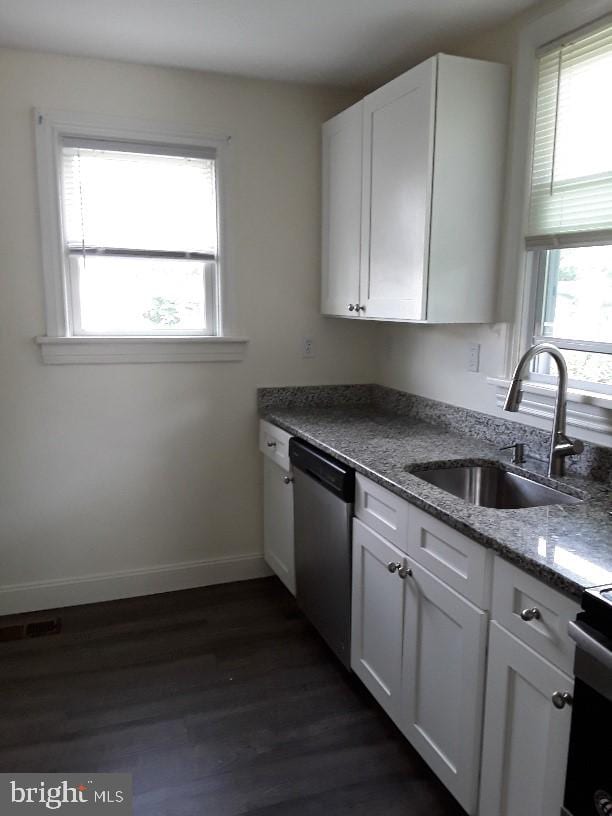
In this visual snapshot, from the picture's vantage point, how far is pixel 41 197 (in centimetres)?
275

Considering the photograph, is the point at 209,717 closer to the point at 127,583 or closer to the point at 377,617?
the point at 377,617

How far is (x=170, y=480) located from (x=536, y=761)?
2.15 metres

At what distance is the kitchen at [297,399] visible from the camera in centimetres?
179

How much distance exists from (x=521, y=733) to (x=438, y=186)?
1.72m

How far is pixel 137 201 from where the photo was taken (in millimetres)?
2920

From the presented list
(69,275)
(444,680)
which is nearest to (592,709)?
(444,680)

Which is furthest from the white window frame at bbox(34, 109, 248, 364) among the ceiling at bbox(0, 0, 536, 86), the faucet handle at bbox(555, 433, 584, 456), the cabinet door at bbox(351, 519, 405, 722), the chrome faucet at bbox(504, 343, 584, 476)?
the faucet handle at bbox(555, 433, 584, 456)

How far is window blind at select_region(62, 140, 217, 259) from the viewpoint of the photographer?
2.83 m

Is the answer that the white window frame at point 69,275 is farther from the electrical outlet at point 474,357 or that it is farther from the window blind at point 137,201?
the electrical outlet at point 474,357

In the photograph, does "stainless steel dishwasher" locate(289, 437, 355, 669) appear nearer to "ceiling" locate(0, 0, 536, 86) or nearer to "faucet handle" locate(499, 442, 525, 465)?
"faucet handle" locate(499, 442, 525, 465)

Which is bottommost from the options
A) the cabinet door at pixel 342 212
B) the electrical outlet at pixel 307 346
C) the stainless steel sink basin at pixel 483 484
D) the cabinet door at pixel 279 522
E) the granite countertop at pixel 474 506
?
the cabinet door at pixel 279 522

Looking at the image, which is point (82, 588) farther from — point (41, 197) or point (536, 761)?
point (536, 761)

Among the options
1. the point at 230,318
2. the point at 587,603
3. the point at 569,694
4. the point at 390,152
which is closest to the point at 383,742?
the point at 569,694

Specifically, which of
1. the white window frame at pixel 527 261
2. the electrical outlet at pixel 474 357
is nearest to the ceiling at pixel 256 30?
the white window frame at pixel 527 261
